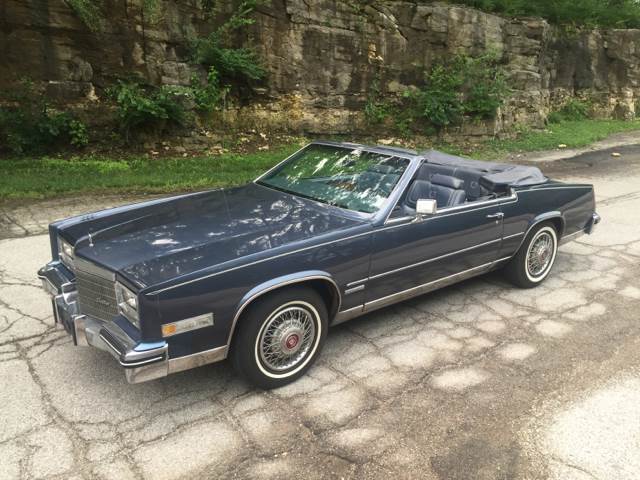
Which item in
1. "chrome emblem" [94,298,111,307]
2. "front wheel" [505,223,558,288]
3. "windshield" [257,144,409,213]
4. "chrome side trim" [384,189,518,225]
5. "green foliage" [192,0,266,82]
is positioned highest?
"green foliage" [192,0,266,82]

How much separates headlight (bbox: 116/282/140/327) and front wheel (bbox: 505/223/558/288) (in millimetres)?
3514

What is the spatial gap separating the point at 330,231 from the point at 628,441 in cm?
212

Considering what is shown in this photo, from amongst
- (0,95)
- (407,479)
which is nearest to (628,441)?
(407,479)

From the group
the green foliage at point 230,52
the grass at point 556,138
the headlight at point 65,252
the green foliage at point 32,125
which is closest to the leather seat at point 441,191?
the headlight at point 65,252

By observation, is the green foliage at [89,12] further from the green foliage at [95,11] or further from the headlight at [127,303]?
the headlight at [127,303]

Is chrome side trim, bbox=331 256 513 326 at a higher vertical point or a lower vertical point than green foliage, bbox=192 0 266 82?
lower

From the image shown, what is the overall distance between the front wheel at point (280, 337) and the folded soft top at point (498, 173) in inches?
84.9

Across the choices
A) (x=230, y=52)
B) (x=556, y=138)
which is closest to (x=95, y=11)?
(x=230, y=52)

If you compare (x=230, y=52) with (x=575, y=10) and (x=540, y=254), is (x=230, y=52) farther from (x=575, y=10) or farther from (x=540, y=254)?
(x=575, y=10)

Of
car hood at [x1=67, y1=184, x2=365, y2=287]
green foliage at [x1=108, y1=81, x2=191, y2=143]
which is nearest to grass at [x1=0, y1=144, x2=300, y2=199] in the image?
green foliage at [x1=108, y1=81, x2=191, y2=143]

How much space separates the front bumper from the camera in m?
2.89

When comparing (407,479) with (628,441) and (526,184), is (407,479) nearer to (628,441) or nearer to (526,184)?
(628,441)

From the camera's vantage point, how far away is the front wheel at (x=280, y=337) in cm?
328

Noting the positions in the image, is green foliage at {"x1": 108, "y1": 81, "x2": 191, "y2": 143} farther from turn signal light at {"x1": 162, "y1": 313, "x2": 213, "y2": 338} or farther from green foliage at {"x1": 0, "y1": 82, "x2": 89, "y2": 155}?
turn signal light at {"x1": 162, "y1": 313, "x2": 213, "y2": 338}
